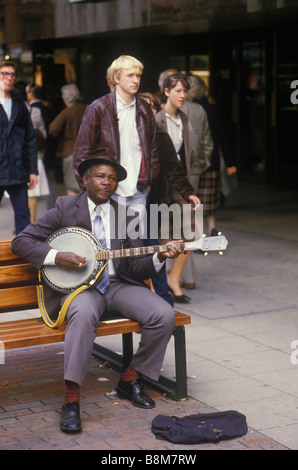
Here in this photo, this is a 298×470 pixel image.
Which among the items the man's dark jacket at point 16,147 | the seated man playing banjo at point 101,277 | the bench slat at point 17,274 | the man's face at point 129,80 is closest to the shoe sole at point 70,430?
the seated man playing banjo at point 101,277

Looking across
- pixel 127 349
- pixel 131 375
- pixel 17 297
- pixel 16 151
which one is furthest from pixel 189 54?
pixel 131 375

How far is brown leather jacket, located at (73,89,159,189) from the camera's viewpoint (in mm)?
6102

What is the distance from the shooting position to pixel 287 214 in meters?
12.0

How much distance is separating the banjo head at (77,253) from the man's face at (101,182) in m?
0.24

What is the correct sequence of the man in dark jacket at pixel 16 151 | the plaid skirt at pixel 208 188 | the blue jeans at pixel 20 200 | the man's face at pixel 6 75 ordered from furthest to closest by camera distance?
the plaid skirt at pixel 208 188, the blue jeans at pixel 20 200, the man in dark jacket at pixel 16 151, the man's face at pixel 6 75

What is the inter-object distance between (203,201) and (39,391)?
412 centimetres

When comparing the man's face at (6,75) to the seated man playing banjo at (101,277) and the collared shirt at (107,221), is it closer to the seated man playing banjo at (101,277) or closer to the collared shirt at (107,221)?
the seated man playing banjo at (101,277)

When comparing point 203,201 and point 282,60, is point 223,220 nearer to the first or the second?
point 203,201

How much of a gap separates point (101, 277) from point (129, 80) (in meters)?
1.60

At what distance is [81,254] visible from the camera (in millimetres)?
4980

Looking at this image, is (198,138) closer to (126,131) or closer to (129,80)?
(126,131)

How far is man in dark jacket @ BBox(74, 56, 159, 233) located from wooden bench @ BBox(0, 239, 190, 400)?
1052 mm

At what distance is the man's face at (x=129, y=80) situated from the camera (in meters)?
6.03

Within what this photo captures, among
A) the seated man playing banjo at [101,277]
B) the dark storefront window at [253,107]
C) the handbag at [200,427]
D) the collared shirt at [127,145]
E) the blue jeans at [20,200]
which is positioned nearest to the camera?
the handbag at [200,427]
